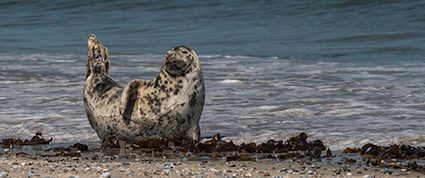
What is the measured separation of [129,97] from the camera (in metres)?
4.52

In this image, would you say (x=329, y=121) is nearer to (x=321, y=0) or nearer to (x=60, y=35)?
(x=60, y=35)

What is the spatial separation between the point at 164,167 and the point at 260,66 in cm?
788

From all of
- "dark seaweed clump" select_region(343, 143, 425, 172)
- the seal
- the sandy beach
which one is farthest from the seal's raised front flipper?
"dark seaweed clump" select_region(343, 143, 425, 172)

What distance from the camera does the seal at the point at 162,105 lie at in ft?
14.8

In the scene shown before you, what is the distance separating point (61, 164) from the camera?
12.5 feet

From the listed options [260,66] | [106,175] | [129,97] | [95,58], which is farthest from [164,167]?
[260,66]

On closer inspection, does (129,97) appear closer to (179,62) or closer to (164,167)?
(179,62)

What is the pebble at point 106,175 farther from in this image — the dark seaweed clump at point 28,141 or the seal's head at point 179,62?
the dark seaweed clump at point 28,141

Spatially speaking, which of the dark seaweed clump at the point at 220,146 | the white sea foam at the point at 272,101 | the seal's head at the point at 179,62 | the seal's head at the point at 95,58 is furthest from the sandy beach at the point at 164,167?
the seal's head at the point at 95,58

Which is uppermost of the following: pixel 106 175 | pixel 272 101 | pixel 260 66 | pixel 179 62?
pixel 260 66

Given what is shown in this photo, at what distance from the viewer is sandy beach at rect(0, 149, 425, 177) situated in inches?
137

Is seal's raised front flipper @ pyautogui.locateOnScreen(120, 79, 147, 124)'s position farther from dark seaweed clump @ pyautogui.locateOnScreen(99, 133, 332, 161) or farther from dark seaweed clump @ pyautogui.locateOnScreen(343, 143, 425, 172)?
dark seaweed clump @ pyautogui.locateOnScreen(343, 143, 425, 172)

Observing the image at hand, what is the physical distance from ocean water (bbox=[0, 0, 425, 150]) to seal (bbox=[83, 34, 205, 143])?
1.67 feet

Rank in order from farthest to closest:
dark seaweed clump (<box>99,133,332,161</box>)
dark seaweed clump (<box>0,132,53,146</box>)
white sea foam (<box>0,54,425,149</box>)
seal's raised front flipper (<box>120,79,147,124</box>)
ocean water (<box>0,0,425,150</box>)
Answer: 1. ocean water (<box>0,0,425,150</box>)
2. white sea foam (<box>0,54,425,149</box>)
3. dark seaweed clump (<box>0,132,53,146</box>)
4. seal's raised front flipper (<box>120,79,147,124</box>)
5. dark seaweed clump (<box>99,133,332,161</box>)
